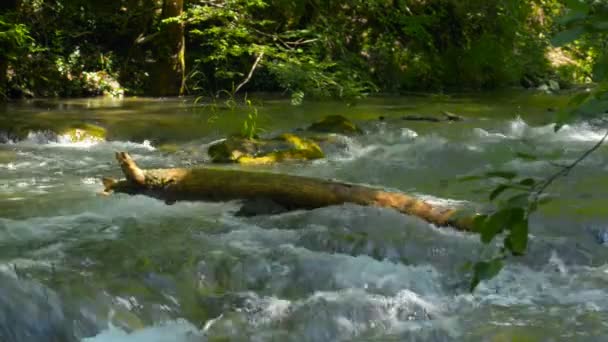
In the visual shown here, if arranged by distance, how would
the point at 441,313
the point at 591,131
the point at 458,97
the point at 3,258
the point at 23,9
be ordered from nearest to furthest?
the point at 441,313 < the point at 3,258 < the point at 591,131 < the point at 23,9 < the point at 458,97

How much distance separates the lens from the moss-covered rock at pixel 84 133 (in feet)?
34.1

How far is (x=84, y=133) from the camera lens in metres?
10.5

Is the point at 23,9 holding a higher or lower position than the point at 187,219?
higher

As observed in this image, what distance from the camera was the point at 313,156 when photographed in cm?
930

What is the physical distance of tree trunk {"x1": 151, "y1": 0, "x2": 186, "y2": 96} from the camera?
593 inches

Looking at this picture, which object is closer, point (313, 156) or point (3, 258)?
point (3, 258)

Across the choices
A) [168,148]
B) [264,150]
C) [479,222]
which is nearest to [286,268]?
[479,222]

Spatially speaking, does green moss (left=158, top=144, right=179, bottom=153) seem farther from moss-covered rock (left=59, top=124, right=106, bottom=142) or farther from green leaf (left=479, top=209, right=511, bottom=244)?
green leaf (left=479, top=209, right=511, bottom=244)

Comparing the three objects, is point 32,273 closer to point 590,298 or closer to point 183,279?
point 183,279

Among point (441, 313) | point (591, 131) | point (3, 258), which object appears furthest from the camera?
point (591, 131)

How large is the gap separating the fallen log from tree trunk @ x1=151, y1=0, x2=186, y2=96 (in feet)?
28.5

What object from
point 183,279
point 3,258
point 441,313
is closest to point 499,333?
point 441,313

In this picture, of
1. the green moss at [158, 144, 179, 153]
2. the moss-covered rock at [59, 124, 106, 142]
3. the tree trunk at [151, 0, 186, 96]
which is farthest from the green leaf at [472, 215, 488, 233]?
the tree trunk at [151, 0, 186, 96]

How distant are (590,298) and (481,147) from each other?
5514 millimetres
